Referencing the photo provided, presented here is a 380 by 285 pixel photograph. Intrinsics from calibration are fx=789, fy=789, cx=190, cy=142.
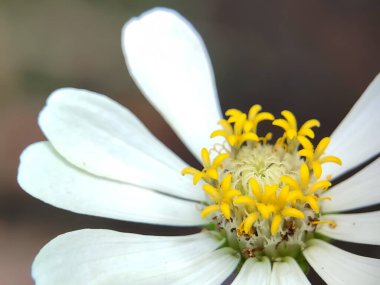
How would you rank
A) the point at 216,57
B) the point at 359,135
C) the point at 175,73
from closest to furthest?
1. the point at 359,135
2. the point at 175,73
3. the point at 216,57

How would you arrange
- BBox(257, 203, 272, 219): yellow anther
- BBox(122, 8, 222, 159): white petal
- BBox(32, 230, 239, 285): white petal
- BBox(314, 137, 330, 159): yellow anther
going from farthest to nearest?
BBox(122, 8, 222, 159): white petal < BBox(314, 137, 330, 159): yellow anther < BBox(257, 203, 272, 219): yellow anther < BBox(32, 230, 239, 285): white petal

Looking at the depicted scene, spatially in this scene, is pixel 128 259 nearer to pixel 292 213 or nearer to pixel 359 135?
pixel 292 213

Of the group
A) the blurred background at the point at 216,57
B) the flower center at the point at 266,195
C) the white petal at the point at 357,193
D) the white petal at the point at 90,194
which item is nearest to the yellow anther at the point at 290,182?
the flower center at the point at 266,195

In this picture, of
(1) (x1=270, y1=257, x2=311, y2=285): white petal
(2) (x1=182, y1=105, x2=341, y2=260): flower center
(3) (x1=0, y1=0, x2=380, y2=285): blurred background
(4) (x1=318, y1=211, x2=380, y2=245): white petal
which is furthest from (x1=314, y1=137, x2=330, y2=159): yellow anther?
(3) (x1=0, y1=0, x2=380, y2=285): blurred background

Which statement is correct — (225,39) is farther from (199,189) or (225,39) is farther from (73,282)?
(73,282)

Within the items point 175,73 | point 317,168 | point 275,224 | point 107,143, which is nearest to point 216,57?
point 175,73

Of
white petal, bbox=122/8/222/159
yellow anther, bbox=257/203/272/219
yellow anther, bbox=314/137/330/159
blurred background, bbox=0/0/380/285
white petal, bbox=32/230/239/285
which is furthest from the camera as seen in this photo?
blurred background, bbox=0/0/380/285

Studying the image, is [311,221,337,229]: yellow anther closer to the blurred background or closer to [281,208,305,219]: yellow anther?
[281,208,305,219]: yellow anther

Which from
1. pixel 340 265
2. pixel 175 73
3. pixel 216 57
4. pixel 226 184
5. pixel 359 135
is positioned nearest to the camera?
pixel 340 265

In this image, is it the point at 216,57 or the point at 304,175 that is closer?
the point at 304,175
